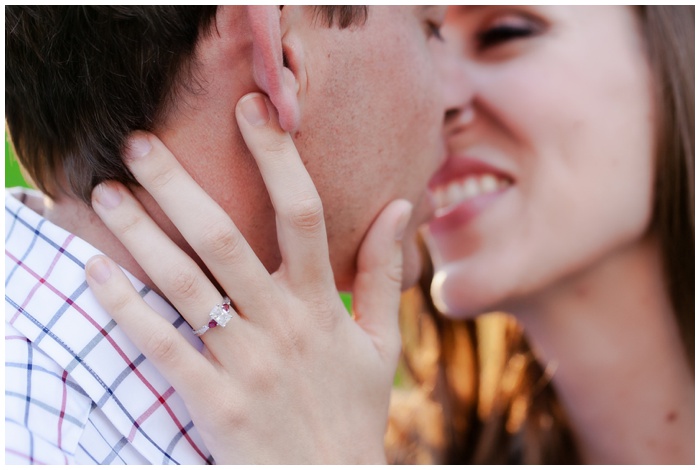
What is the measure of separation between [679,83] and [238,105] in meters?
1.25

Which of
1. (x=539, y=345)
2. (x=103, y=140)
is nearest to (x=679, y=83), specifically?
(x=539, y=345)

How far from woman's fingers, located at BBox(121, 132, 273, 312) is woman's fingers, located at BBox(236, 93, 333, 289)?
0.27 ft

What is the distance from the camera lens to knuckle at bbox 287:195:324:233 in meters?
1.04

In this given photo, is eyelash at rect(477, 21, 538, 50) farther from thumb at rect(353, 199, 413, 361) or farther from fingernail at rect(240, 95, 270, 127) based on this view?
fingernail at rect(240, 95, 270, 127)

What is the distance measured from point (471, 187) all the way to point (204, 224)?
37.9 inches

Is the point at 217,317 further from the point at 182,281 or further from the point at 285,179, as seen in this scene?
the point at 285,179

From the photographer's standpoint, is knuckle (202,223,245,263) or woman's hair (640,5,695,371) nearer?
knuckle (202,223,245,263)

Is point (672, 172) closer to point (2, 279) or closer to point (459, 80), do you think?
point (459, 80)

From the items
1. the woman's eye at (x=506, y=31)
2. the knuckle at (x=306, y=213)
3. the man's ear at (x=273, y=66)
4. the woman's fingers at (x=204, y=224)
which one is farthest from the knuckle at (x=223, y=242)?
Result: the woman's eye at (x=506, y=31)

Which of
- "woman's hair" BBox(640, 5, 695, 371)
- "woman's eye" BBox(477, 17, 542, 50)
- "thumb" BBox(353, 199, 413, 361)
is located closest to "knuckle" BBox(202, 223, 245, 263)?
"thumb" BBox(353, 199, 413, 361)

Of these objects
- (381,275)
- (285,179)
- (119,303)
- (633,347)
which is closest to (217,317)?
(119,303)

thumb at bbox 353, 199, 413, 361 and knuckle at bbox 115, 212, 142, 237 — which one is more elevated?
knuckle at bbox 115, 212, 142, 237

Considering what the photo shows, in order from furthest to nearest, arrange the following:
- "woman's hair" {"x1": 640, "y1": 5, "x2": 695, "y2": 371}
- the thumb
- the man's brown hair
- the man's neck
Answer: the man's neck, "woman's hair" {"x1": 640, "y1": 5, "x2": 695, "y2": 371}, the thumb, the man's brown hair

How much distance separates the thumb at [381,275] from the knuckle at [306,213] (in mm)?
262
